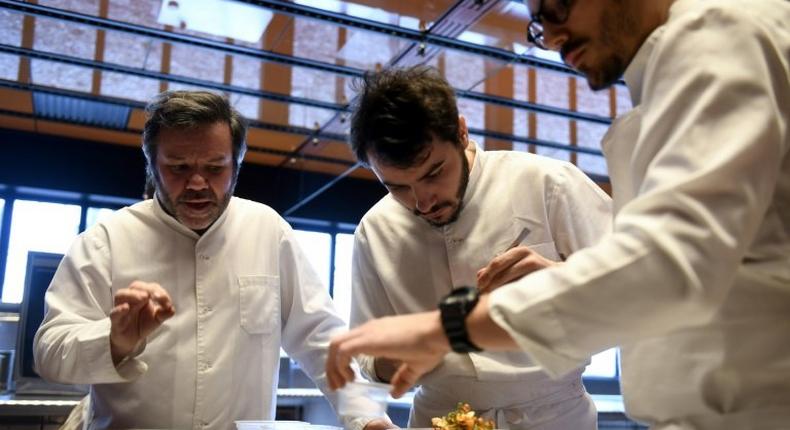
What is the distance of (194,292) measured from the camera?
1.99m

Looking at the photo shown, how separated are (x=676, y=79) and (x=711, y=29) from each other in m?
0.07

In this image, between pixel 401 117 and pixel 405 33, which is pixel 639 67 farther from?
pixel 405 33

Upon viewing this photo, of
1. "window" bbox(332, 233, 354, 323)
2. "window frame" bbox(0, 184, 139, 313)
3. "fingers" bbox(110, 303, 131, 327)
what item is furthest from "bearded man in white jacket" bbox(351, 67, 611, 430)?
"window" bbox(332, 233, 354, 323)

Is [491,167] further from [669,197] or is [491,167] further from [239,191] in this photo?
[239,191]

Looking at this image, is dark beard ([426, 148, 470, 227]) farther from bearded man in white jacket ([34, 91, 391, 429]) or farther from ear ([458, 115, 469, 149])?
bearded man in white jacket ([34, 91, 391, 429])

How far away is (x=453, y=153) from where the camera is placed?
5.57 feet

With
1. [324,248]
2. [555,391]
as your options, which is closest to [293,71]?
[324,248]

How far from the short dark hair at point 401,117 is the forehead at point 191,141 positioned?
1.50ft

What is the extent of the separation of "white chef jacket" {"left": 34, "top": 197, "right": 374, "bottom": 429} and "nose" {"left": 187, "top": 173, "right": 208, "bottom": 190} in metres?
0.13

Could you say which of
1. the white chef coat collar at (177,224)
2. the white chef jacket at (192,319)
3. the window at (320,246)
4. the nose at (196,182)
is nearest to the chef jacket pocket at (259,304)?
the white chef jacket at (192,319)

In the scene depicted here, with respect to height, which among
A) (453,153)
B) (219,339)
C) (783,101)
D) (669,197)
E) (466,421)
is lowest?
(466,421)

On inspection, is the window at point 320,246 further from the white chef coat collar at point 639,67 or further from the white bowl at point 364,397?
the white chef coat collar at point 639,67

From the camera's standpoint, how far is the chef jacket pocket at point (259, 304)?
197 cm

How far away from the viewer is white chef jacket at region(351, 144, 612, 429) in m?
1.73
